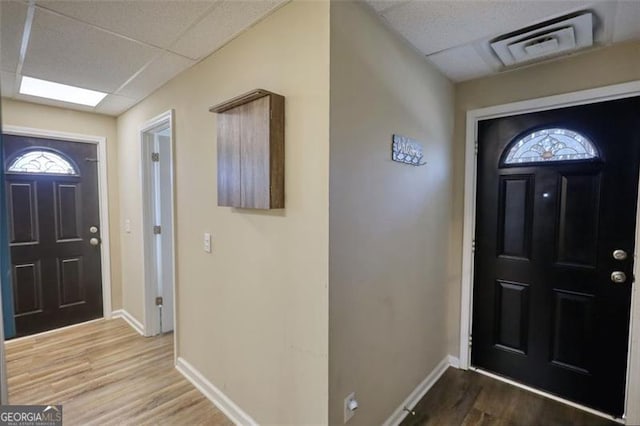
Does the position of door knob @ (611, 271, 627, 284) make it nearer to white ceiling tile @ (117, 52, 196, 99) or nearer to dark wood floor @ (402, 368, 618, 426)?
dark wood floor @ (402, 368, 618, 426)

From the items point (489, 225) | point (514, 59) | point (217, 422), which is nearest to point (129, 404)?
point (217, 422)

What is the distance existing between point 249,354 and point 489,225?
6.22 feet

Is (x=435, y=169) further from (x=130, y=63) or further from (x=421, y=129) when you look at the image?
(x=130, y=63)

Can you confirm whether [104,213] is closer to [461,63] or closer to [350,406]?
[350,406]

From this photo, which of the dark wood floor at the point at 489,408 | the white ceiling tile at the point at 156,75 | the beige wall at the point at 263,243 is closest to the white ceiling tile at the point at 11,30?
the white ceiling tile at the point at 156,75

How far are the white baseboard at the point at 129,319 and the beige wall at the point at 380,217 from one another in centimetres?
252

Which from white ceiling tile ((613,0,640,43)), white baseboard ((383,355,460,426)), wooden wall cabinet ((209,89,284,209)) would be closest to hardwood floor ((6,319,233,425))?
white baseboard ((383,355,460,426))

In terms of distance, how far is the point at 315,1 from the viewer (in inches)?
54.6

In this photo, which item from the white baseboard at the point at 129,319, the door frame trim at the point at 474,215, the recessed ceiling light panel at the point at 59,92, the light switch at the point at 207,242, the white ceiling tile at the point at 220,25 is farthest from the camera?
the white baseboard at the point at 129,319

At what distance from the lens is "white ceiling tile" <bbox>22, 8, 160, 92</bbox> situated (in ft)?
5.61

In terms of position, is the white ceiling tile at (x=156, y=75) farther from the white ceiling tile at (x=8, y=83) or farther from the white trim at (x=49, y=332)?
the white trim at (x=49, y=332)

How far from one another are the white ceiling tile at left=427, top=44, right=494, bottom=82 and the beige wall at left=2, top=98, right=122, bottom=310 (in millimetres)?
3325

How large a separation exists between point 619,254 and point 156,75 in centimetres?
330

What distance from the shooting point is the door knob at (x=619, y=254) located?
1.83 metres
